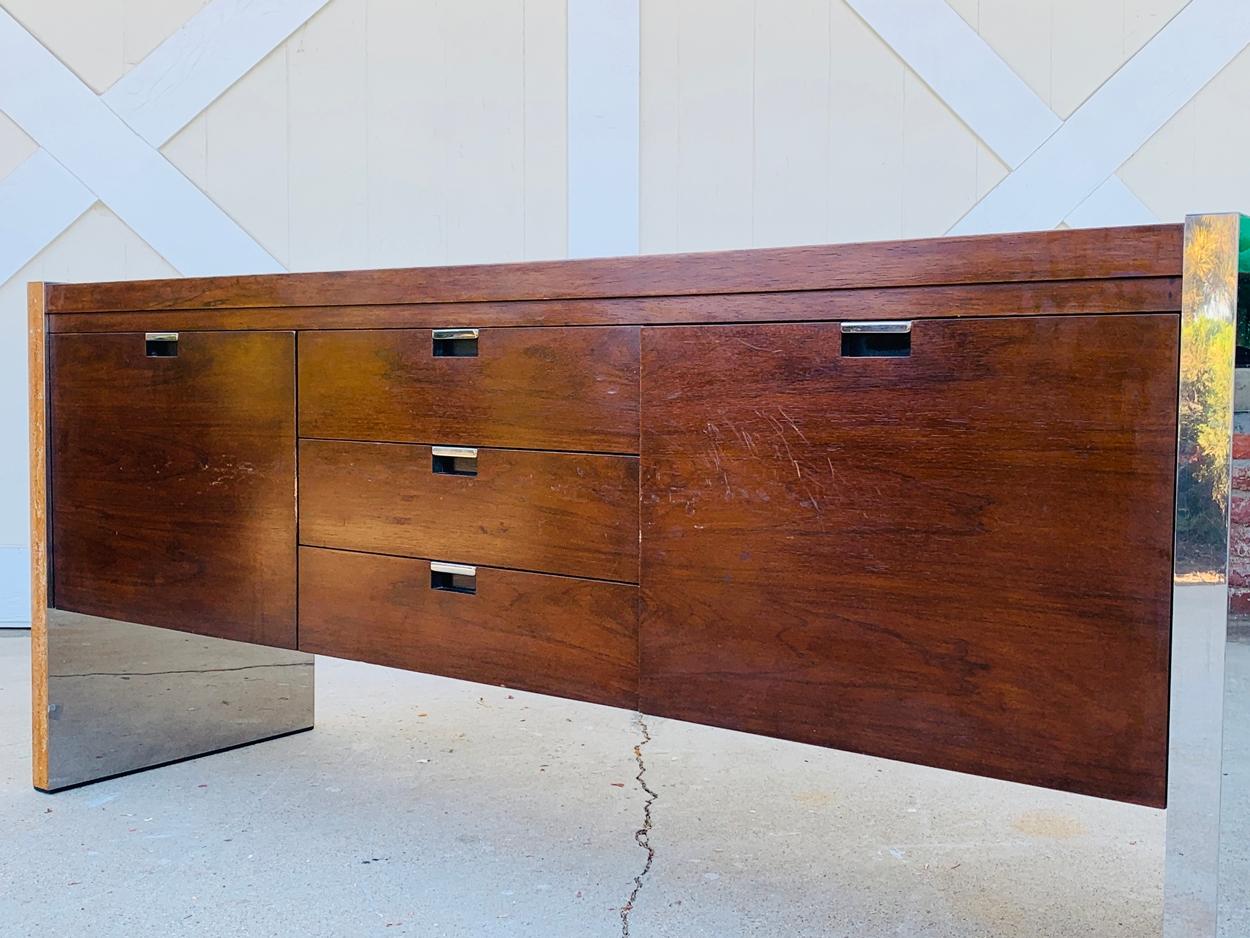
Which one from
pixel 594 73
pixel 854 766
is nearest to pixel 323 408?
pixel 854 766

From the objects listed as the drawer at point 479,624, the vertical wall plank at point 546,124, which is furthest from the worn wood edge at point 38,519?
the vertical wall plank at point 546,124

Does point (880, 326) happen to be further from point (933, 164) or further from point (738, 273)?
point (933, 164)

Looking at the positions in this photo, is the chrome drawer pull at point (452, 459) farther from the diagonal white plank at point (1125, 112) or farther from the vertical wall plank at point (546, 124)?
the diagonal white plank at point (1125, 112)

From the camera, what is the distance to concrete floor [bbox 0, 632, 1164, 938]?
1.58 metres

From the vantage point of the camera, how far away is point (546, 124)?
3.16m

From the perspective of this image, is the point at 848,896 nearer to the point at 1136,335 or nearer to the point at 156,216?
the point at 1136,335

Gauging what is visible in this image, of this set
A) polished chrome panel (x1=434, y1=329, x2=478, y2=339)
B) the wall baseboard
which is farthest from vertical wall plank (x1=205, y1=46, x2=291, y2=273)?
polished chrome panel (x1=434, y1=329, x2=478, y2=339)

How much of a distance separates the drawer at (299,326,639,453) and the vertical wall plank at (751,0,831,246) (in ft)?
5.27

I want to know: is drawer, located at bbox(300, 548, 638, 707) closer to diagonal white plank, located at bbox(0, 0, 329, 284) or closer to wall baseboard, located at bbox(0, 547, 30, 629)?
diagonal white plank, located at bbox(0, 0, 329, 284)

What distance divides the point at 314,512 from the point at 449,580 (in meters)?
0.25

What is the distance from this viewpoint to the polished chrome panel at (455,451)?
1.58 m

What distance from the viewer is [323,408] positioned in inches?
67.6

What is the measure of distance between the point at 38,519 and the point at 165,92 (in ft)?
5.70

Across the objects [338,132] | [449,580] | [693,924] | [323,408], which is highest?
[338,132]
